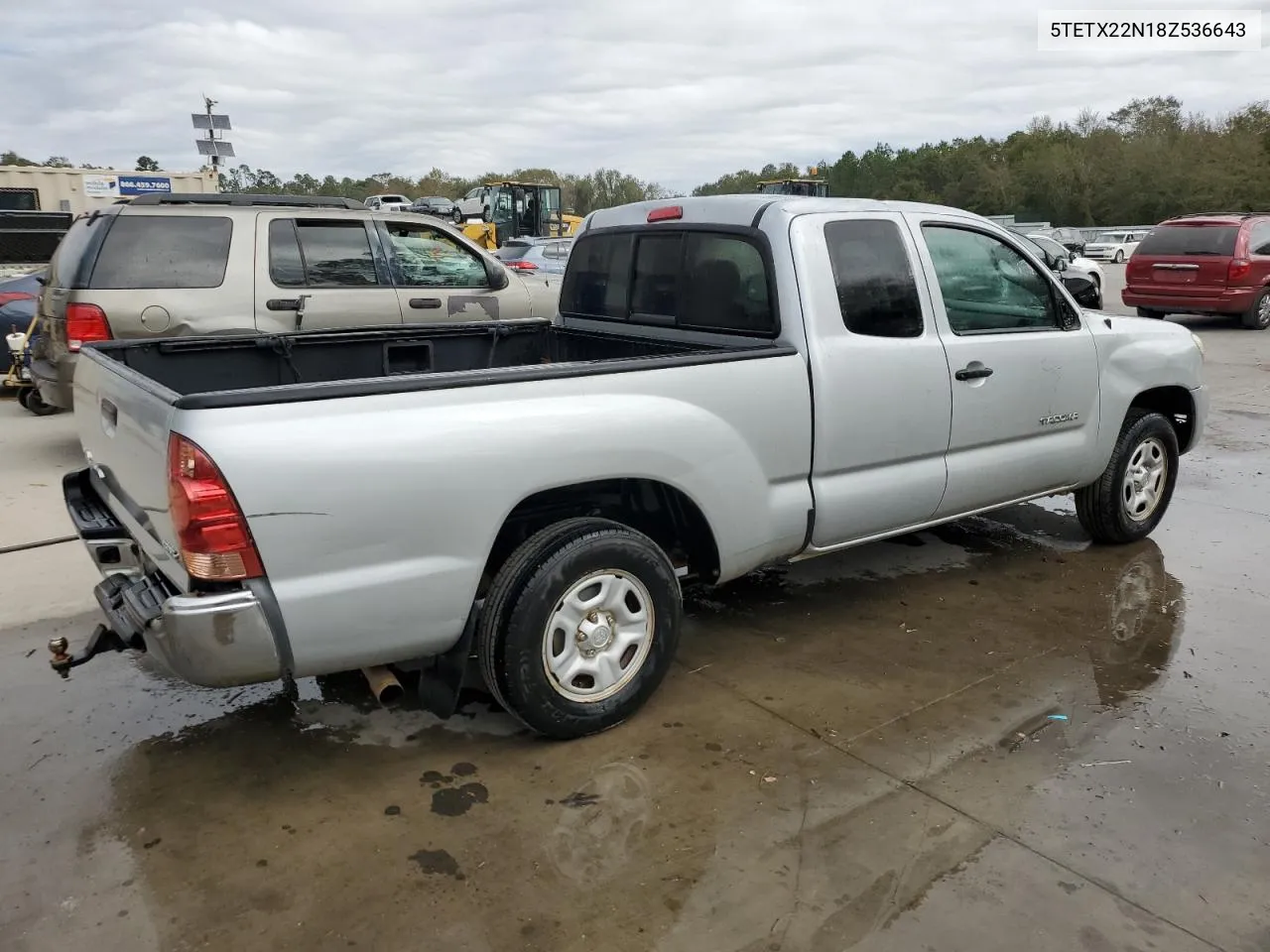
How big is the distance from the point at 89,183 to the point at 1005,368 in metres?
27.9

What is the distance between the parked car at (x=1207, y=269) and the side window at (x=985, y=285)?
12252 mm

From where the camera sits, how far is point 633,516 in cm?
376

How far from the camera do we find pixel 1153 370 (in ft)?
17.0

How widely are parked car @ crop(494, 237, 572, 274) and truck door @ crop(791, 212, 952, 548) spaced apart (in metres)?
13.4

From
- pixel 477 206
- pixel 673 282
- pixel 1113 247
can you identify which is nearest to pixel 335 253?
pixel 673 282

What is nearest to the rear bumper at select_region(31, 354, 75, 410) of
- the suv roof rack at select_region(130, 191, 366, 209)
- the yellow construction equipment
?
the suv roof rack at select_region(130, 191, 366, 209)

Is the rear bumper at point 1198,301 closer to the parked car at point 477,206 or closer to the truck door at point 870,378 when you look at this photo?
the truck door at point 870,378

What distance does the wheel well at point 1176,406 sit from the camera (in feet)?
17.6

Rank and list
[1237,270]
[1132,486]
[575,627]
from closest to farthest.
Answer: [575,627], [1132,486], [1237,270]

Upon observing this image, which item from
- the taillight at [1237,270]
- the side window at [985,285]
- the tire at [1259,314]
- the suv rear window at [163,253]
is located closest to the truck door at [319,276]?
the suv rear window at [163,253]

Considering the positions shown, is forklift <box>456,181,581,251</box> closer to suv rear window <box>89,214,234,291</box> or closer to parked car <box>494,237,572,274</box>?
parked car <box>494,237,572,274</box>

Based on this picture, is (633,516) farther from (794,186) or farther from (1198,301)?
(794,186)

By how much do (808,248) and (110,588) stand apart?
2.81 metres

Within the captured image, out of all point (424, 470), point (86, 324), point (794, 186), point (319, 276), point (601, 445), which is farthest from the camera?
point (794, 186)
